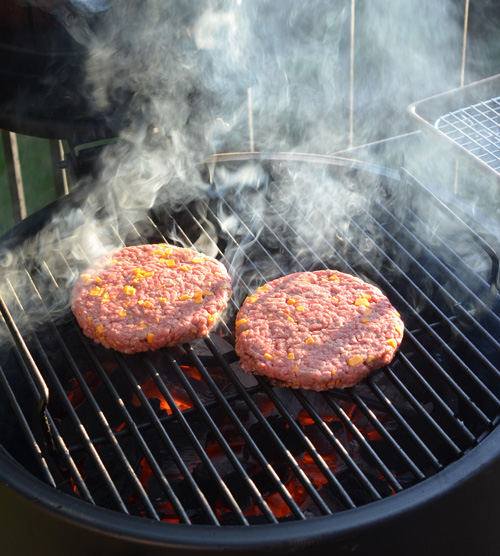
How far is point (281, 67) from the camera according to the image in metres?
4.38

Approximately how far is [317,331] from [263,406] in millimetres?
336

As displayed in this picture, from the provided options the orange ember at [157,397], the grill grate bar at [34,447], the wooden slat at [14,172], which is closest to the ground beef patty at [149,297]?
the orange ember at [157,397]

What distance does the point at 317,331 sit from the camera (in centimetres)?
220

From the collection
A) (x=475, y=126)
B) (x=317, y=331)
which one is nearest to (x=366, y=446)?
(x=317, y=331)

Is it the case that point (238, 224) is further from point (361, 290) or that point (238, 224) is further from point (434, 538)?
point (434, 538)

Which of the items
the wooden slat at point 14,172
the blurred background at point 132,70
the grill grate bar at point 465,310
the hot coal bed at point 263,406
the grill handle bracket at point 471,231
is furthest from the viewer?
the wooden slat at point 14,172

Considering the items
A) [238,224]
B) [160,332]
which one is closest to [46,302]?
[160,332]

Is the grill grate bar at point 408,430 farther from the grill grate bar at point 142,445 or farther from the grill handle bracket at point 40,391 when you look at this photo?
the grill handle bracket at point 40,391

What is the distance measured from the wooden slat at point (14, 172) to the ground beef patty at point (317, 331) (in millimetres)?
2038

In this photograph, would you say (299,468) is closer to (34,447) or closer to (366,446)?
(366,446)

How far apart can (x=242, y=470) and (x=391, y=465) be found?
0.56m

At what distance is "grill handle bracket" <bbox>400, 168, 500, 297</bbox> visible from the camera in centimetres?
229

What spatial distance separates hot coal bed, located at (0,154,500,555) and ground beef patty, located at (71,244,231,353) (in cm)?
9

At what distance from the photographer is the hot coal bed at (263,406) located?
1.64 meters
